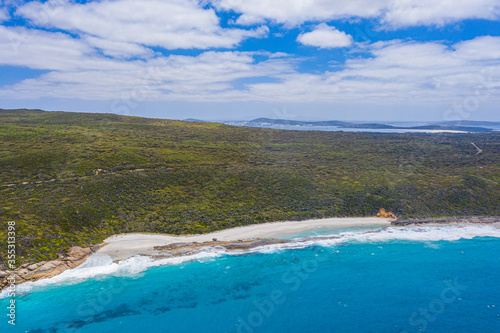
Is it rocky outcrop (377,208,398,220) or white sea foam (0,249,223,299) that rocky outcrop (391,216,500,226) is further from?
white sea foam (0,249,223,299)

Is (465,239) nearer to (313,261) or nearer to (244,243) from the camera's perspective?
(313,261)

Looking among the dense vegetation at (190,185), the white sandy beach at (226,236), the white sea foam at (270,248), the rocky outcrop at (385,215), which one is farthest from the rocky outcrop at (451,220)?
the white sandy beach at (226,236)

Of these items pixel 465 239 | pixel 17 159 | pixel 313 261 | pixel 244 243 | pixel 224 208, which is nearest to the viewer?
A: pixel 313 261

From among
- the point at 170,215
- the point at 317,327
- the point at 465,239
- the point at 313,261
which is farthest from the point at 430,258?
the point at 170,215

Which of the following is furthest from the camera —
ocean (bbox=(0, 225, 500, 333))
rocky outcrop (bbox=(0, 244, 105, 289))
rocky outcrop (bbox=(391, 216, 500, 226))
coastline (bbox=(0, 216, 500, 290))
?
rocky outcrop (bbox=(391, 216, 500, 226))

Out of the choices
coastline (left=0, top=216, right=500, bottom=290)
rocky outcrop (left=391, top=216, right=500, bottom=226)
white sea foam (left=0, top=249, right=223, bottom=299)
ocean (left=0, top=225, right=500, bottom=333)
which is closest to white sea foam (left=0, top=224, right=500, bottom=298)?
white sea foam (left=0, top=249, right=223, bottom=299)

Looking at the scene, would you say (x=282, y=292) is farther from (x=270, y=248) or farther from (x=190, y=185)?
(x=190, y=185)
